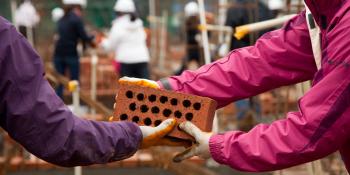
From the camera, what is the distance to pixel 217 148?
3.38m

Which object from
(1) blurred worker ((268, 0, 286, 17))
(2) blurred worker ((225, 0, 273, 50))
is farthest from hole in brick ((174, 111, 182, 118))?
(1) blurred worker ((268, 0, 286, 17))

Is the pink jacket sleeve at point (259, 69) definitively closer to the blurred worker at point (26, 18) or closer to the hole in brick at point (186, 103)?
the hole in brick at point (186, 103)

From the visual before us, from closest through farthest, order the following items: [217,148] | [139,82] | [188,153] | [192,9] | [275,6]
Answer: [217,148] → [188,153] → [139,82] → [275,6] → [192,9]

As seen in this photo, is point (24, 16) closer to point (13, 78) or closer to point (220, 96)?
point (220, 96)

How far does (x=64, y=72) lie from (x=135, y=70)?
2.03 m

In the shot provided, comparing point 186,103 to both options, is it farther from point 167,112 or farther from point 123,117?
point 123,117

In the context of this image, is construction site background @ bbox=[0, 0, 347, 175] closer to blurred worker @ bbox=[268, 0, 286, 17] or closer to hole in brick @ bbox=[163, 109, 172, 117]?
blurred worker @ bbox=[268, 0, 286, 17]

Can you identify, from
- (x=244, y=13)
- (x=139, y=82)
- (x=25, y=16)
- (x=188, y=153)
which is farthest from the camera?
(x=25, y=16)

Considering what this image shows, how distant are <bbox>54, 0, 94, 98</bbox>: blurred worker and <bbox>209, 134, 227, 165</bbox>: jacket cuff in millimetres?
8616

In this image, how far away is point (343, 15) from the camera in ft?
10.3

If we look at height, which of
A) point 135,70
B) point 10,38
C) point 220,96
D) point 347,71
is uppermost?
point 10,38

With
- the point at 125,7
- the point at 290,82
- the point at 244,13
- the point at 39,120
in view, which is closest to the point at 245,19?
the point at 244,13

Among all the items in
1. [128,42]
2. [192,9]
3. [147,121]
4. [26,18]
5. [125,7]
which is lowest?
[192,9]

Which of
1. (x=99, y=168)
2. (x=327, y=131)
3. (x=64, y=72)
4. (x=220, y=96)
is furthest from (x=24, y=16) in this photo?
(x=327, y=131)
